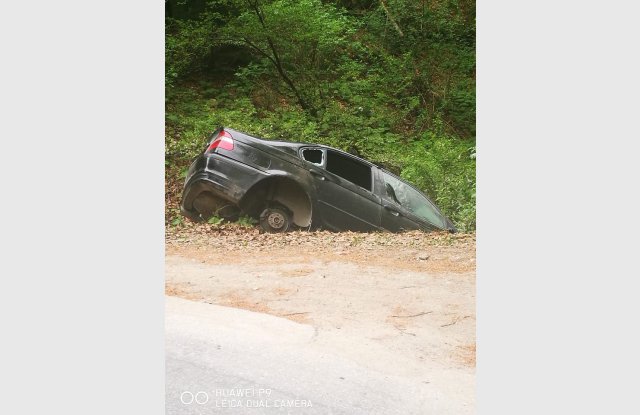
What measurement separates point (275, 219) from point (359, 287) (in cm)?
84

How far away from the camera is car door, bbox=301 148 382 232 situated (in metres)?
6.71

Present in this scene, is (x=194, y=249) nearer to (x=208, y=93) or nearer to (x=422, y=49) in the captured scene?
(x=208, y=93)

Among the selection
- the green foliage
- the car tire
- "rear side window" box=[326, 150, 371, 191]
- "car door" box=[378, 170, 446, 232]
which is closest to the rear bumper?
the green foliage

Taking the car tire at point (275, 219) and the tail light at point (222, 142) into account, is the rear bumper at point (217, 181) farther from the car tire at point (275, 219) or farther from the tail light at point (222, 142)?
the car tire at point (275, 219)

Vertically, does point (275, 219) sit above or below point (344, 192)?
below

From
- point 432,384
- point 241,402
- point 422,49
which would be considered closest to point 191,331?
point 241,402

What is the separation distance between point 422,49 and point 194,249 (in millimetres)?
2462

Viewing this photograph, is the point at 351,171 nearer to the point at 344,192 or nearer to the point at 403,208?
the point at 344,192

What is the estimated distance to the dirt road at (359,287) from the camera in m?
6.21

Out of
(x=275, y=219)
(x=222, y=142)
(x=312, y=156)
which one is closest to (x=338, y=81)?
(x=312, y=156)

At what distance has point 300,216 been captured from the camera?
670cm

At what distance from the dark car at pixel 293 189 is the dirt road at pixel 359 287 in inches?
4.7

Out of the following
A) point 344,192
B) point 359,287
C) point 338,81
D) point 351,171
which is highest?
point 338,81

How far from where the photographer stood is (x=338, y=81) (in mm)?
6941
